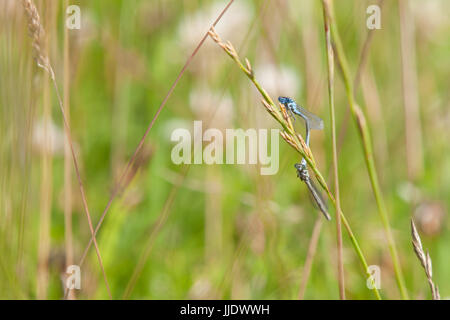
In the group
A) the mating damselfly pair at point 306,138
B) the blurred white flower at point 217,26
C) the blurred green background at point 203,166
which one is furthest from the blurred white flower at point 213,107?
the mating damselfly pair at point 306,138

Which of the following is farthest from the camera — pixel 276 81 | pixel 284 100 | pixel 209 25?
pixel 209 25

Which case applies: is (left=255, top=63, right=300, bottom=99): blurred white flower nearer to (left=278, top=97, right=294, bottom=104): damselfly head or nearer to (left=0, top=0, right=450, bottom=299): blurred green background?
(left=0, top=0, right=450, bottom=299): blurred green background

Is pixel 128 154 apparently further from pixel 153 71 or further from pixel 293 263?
pixel 293 263

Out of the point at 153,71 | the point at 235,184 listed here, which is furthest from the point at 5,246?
the point at 153,71

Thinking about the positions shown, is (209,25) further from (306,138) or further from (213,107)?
(306,138)

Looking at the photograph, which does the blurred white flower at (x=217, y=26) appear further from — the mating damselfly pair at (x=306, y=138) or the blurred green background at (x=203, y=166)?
the mating damselfly pair at (x=306, y=138)

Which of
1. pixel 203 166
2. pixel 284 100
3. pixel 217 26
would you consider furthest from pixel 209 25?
pixel 284 100

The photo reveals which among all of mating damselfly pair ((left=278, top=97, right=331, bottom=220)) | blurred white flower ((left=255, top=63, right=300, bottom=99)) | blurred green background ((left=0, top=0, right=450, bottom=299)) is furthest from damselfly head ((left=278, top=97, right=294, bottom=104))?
blurred white flower ((left=255, top=63, right=300, bottom=99))

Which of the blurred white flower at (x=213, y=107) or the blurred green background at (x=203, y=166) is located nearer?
the blurred green background at (x=203, y=166)
